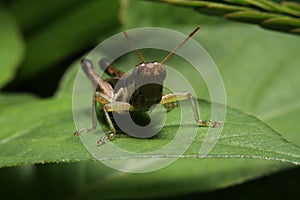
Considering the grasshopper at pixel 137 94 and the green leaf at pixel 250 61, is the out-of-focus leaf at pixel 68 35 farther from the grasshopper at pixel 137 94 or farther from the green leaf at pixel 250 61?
the grasshopper at pixel 137 94

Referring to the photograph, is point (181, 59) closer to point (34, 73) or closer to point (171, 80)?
point (171, 80)

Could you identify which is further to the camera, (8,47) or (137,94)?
(8,47)

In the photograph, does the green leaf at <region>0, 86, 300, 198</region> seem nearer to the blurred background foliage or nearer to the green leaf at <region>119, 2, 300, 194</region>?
the blurred background foliage

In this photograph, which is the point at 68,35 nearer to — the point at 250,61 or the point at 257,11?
the point at 250,61

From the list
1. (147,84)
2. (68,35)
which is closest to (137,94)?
(147,84)

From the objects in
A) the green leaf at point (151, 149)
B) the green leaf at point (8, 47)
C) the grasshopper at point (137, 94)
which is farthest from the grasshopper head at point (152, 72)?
the green leaf at point (8, 47)

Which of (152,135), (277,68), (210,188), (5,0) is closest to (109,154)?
(152,135)

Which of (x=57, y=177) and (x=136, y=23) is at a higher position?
(x=136, y=23)

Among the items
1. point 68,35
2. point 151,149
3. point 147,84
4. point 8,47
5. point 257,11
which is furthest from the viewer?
point 68,35
